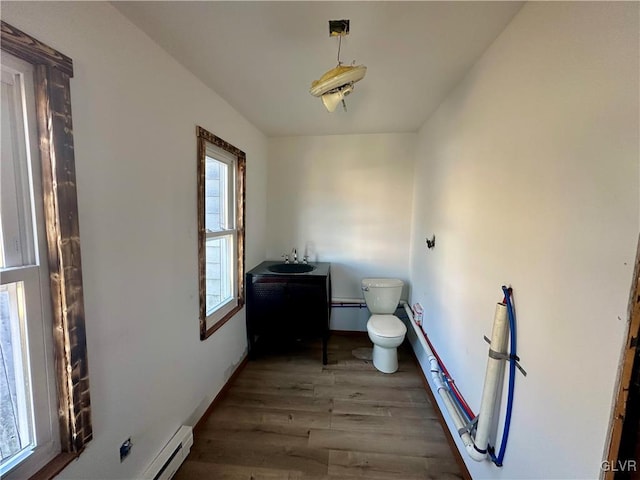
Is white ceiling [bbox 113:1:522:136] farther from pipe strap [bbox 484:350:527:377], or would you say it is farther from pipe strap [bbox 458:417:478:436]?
pipe strap [bbox 458:417:478:436]

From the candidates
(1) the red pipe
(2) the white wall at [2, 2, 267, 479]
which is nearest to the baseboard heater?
(2) the white wall at [2, 2, 267, 479]

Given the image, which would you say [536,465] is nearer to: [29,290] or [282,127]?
[29,290]

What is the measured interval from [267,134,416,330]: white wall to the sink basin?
0.92 ft

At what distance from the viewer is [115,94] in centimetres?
112

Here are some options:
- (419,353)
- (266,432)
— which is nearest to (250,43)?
(266,432)

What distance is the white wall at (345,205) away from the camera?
2.97 m

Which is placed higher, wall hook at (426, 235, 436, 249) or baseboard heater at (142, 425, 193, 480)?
wall hook at (426, 235, 436, 249)

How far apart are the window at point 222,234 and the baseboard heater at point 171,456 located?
54 cm

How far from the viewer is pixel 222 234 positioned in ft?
7.22

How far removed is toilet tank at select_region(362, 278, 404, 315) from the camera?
273cm

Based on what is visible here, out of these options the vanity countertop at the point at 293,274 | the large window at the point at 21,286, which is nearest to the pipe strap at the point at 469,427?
the vanity countertop at the point at 293,274

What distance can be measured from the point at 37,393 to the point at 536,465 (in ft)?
5.77

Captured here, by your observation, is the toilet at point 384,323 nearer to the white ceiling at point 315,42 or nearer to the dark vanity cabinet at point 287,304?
the dark vanity cabinet at point 287,304

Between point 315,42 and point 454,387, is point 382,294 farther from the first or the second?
point 315,42
